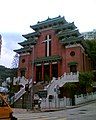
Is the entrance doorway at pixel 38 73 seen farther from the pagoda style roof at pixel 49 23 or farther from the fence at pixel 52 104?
the fence at pixel 52 104

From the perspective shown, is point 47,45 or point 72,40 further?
point 47,45

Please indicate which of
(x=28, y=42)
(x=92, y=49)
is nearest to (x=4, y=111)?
(x=28, y=42)

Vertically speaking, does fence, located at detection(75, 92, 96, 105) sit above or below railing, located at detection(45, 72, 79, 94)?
below

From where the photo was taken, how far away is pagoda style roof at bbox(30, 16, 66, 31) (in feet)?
152

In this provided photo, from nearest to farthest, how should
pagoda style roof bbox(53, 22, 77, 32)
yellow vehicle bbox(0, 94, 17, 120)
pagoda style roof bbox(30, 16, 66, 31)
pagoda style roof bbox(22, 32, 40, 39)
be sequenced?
yellow vehicle bbox(0, 94, 17, 120) → pagoda style roof bbox(53, 22, 77, 32) → pagoda style roof bbox(30, 16, 66, 31) → pagoda style roof bbox(22, 32, 40, 39)

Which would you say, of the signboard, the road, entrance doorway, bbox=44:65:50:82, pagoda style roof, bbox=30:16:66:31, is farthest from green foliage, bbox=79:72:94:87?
the road

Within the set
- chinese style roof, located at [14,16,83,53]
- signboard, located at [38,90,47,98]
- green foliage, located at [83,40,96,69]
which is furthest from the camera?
green foliage, located at [83,40,96,69]

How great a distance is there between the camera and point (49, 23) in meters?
47.4

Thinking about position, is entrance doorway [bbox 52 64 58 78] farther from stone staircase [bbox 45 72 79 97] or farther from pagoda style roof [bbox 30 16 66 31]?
pagoda style roof [bbox 30 16 66 31]

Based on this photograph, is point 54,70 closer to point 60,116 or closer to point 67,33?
point 67,33

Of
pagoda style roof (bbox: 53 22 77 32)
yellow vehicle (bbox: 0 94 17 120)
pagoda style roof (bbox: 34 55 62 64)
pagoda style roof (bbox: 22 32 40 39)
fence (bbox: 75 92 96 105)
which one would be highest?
pagoda style roof (bbox: 53 22 77 32)

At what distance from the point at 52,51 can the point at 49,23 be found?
5.05m

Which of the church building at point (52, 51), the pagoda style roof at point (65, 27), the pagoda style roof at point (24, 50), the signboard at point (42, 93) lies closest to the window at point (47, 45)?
the church building at point (52, 51)

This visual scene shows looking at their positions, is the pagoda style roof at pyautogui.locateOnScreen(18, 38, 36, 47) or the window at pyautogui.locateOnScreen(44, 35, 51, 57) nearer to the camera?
the window at pyautogui.locateOnScreen(44, 35, 51, 57)
